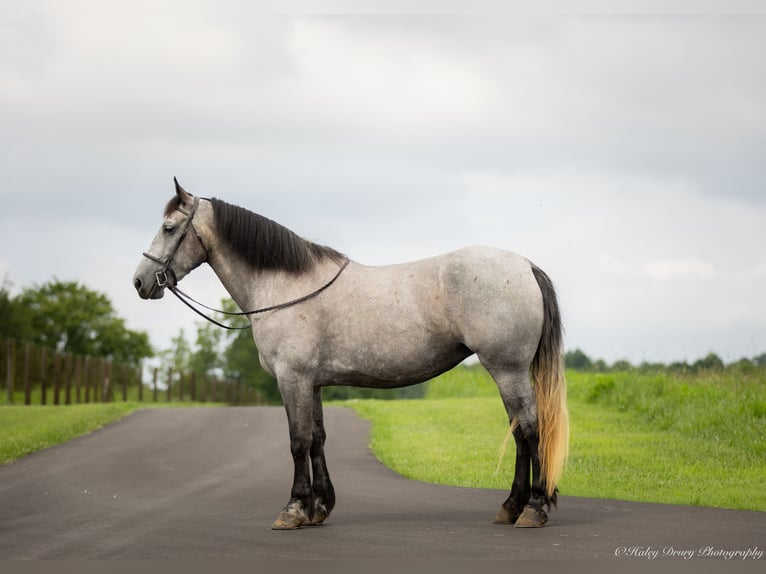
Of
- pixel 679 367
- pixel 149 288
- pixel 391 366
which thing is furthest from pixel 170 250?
pixel 679 367

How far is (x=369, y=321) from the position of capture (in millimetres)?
8305

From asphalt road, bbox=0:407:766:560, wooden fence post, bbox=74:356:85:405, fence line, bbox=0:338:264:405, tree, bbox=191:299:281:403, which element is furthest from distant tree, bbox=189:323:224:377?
asphalt road, bbox=0:407:766:560

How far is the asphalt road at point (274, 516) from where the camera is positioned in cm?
685

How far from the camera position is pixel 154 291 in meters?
8.80

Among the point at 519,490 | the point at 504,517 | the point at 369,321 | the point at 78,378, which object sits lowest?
the point at 504,517

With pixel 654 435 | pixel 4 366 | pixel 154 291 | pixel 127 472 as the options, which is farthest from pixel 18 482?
pixel 4 366

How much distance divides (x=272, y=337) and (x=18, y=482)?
521 cm

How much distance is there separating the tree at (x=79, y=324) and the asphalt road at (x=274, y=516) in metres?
53.5

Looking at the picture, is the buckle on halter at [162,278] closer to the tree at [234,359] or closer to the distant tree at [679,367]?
the distant tree at [679,367]

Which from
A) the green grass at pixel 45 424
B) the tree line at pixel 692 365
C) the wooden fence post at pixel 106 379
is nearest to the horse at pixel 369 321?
the green grass at pixel 45 424

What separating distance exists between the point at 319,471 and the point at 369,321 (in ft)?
5.27

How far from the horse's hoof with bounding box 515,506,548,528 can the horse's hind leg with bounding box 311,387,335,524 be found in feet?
5.91

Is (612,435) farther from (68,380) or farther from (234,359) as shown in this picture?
(234,359)

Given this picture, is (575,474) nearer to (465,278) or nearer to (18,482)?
(465,278)
